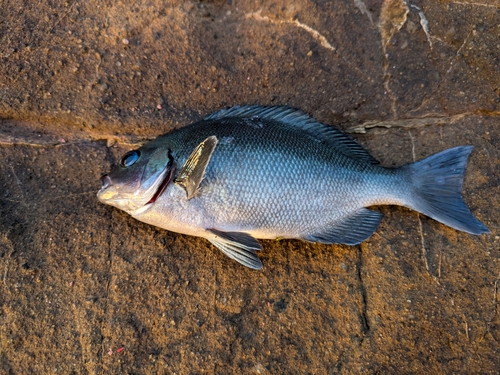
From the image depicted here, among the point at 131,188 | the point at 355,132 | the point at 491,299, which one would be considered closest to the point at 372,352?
the point at 491,299

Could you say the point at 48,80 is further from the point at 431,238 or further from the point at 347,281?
the point at 431,238

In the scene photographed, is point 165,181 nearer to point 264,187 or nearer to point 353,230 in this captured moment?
point 264,187

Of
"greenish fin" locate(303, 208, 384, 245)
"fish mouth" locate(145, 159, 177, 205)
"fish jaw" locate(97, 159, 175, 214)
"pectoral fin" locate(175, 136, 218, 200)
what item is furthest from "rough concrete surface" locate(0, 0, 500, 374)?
"pectoral fin" locate(175, 136, 218, 200)

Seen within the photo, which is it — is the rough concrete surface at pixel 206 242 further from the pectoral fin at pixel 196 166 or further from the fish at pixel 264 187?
the pectoral fin at pixel 196 166

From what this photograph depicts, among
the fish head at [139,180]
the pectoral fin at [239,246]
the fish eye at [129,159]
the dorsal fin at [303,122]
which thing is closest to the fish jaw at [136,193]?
the fish head at [139,180]

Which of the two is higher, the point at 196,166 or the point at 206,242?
the point at 196,166

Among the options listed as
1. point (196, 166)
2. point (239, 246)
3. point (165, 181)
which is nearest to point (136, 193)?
point (165, 181)
